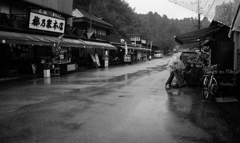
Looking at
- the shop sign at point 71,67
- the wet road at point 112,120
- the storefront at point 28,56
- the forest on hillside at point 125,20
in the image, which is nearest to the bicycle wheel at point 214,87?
the wet road at point 112,120

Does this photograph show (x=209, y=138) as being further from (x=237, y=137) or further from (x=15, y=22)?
(x=15, y=22)

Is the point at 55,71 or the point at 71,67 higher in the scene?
the point at 71,67

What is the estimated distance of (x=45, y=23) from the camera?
20.3 meters

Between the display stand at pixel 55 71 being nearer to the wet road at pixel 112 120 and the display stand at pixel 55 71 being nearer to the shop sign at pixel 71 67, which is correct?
the shop sign at pixel 71 67

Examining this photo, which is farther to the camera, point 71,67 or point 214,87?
point 71,67

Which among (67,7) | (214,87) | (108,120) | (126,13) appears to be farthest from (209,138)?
(126,13)

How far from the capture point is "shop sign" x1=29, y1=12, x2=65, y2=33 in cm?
1872

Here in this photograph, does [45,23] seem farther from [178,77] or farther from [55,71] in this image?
[178,77]

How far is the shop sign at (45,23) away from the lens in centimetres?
1872

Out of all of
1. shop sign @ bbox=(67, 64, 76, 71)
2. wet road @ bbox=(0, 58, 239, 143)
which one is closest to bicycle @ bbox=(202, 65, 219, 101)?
wet road @ bbox=(0, 58, 239, 143)

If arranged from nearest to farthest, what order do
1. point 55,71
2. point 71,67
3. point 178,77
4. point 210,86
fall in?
1. point 210,86
2. point 178,77
3. point 55,71
4. point 71,67

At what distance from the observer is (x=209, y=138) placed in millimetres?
4777

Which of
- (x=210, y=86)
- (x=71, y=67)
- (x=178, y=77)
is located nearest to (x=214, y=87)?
(x=210, y=86)

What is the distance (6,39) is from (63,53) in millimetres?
10454
